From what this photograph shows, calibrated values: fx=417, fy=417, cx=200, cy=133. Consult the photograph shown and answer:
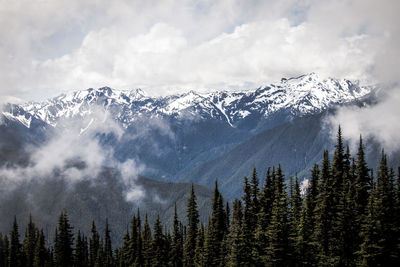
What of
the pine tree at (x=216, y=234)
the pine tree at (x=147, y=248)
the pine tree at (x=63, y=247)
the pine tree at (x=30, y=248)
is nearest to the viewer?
the pine tree at (x=216, y=234)

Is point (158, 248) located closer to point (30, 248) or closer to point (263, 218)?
point (263, 218)

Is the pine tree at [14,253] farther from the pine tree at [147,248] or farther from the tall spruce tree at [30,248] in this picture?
the pine tree at [147,248]

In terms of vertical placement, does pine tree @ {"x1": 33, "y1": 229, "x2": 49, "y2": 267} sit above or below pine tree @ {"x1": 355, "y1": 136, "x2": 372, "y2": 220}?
below

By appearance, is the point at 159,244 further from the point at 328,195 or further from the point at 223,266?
the point at 328,195

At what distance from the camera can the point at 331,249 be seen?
59.2 meters

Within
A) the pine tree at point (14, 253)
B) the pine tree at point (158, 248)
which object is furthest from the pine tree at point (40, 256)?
the pine tree at point (158, 248)

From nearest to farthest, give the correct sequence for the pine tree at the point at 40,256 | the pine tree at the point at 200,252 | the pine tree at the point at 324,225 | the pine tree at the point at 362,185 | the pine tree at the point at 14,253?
the pine tree at the point at 324,225
the pine tree at the point at 362,185
the pine tree at the point at 200,252
the pine tree at the point at 40,256
the pine tree at the point at 14,253

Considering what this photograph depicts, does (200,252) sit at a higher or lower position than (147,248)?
lower

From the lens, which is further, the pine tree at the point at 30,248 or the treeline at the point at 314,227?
the pine tree at the point at 30,248

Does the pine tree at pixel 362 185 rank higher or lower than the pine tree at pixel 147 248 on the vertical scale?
higher

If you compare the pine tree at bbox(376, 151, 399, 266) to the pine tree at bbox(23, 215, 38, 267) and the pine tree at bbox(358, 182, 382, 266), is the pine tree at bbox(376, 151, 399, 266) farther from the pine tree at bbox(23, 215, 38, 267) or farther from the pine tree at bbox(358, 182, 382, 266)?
the pine tree at bbox(23, 215, 38, 267)

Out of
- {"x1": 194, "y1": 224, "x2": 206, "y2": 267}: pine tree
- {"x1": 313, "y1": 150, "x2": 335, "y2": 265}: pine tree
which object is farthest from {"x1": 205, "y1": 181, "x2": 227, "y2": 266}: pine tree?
{"x1": 313, "y1": 150, "x2": 335, "y2": 265}: pine tree

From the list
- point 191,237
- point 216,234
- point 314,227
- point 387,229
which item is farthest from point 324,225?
point 191,237

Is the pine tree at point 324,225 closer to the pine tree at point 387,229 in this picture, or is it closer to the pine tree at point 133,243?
the pine tree at point 387,229
